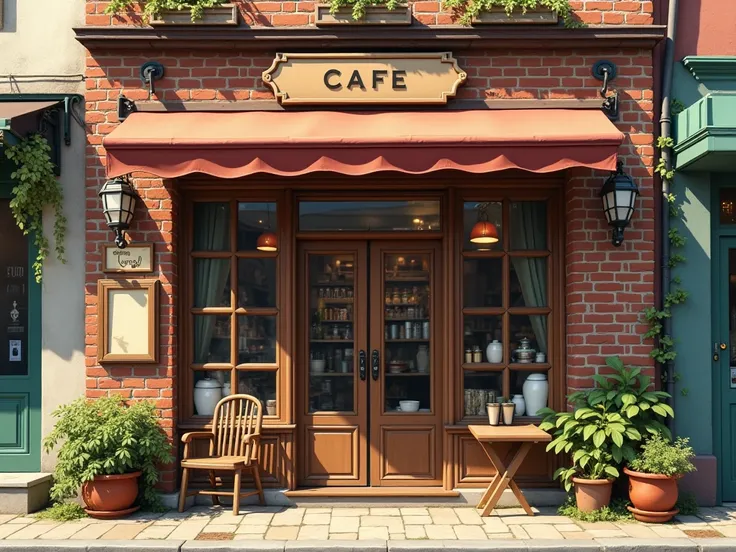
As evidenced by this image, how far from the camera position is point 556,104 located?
716 centimetres

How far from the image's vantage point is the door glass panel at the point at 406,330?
24.8 ft

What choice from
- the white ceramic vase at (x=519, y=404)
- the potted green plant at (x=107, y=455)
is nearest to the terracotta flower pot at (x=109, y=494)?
the potted green plant at (x=107, y=455)

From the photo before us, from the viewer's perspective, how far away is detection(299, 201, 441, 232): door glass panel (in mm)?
7520

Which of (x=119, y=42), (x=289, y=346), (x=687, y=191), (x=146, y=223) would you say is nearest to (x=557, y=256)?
(x=687, y=191)

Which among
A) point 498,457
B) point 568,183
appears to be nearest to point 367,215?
point 568,183

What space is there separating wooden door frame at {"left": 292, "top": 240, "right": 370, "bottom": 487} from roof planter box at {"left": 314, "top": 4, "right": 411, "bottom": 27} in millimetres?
2128

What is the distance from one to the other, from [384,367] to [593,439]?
7.02ft

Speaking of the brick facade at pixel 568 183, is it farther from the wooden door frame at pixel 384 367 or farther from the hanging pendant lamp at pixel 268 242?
the wooden door frame at pixel 384 367

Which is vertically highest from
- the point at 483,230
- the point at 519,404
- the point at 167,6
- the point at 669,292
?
the point at 167,6

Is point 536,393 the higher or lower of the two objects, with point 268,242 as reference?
lower

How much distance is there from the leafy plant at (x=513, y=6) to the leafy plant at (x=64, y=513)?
5779 millimetres

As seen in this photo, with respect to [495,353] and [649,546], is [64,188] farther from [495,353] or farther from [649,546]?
[649,546]

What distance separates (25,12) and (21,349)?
3355 mm

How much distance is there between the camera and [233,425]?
7.18m
